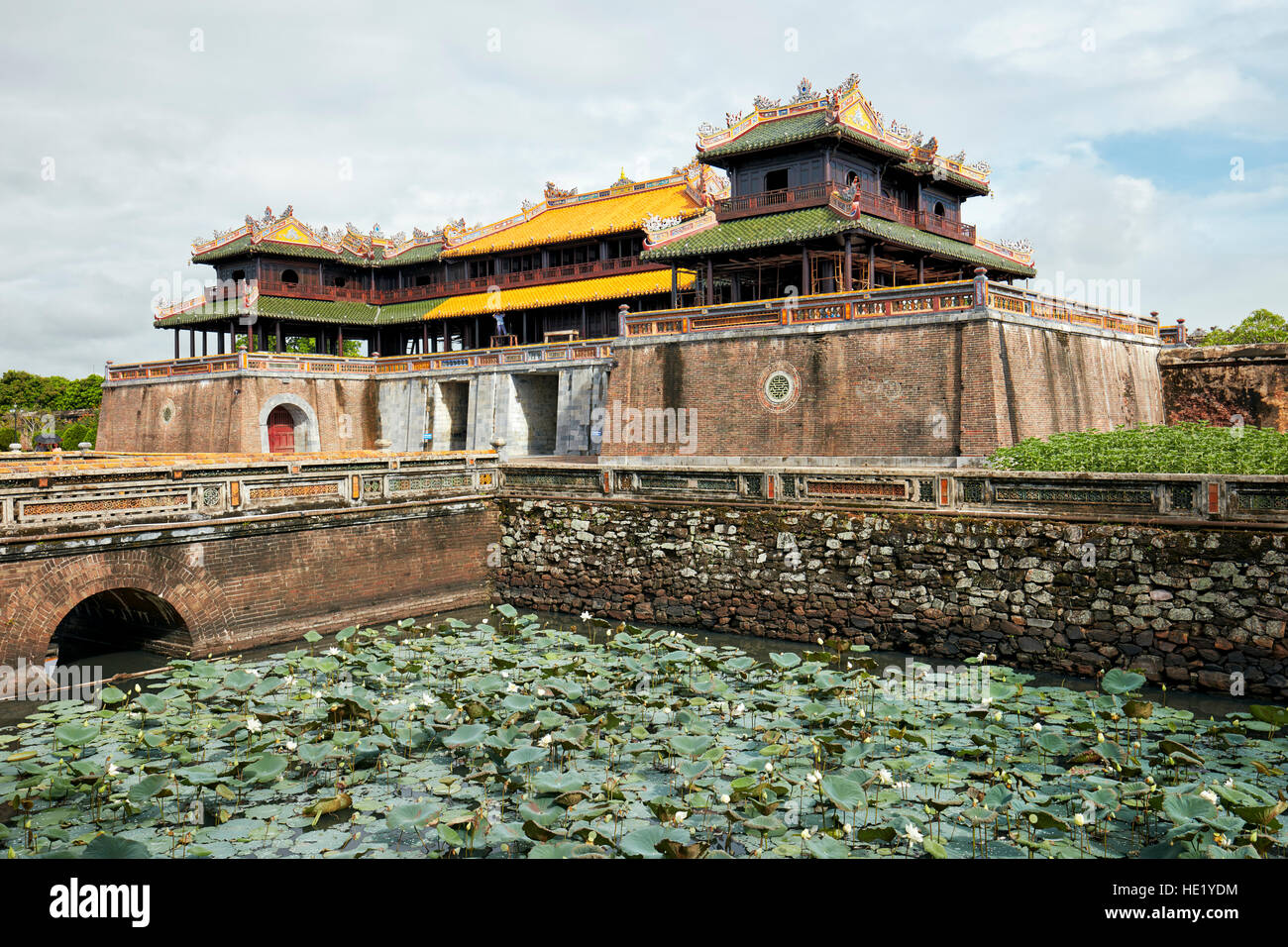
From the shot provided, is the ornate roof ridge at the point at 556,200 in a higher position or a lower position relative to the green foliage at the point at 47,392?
higher

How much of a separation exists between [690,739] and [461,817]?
7.15 feet

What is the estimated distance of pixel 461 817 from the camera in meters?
7.04

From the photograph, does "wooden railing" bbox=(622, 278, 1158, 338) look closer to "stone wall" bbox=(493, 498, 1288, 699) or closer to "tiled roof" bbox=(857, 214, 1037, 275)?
"tiled roof" bbox=(857, 214, 1037, 275)

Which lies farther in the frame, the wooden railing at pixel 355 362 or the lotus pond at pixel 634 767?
the wooden railing at pixel 355 362

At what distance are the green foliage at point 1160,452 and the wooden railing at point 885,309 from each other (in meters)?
4.23

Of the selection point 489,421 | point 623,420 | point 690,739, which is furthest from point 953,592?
point 489,421

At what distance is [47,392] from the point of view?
5006cm

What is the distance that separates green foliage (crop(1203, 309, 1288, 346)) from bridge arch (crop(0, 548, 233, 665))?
32.0 meters

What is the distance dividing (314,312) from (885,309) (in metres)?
24.1

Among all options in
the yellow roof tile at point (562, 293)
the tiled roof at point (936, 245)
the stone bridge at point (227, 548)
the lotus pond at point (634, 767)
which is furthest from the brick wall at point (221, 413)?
the lotus pond at point (634, 767)

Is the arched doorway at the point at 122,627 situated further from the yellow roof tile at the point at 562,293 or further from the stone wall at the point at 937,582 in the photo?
the yellow roof tile at the point at 562,293

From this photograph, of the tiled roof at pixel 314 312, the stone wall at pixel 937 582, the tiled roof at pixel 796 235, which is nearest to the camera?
the stone wall at pixel 937 582

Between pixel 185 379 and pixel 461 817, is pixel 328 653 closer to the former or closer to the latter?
pixel 461 817

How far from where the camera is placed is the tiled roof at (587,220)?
31.3 meters
